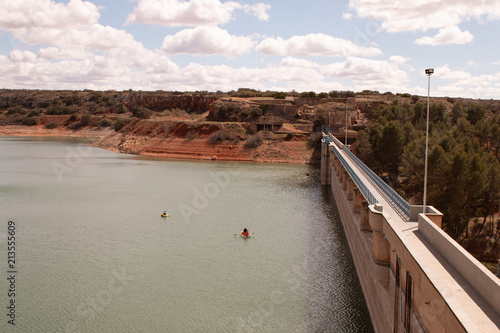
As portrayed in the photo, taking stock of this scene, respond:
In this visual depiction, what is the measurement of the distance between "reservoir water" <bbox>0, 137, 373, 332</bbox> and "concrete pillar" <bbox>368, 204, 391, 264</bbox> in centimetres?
257

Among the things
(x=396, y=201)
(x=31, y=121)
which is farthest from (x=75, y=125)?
(x=396, y=201)

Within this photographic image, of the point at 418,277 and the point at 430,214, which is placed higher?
the point at 430,214

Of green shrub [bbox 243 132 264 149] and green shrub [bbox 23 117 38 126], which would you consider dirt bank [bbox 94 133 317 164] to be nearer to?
green shrub [bbox 243 132 264 149]

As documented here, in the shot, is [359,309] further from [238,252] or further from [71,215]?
[71,215]

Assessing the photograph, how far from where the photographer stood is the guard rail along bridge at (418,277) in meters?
9.35

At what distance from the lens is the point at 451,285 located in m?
10.6

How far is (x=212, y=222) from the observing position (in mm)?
31000

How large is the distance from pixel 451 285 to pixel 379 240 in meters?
6.79

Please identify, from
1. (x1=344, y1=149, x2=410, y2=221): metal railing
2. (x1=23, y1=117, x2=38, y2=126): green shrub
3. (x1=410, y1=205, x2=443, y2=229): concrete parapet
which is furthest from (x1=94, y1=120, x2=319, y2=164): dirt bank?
(x1=410, y1=205, x2=443, y2=229): concrete parapet

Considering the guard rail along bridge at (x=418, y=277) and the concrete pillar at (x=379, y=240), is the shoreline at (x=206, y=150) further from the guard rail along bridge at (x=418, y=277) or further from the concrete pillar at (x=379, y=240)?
the concrete pillar at (x=379, y=240)

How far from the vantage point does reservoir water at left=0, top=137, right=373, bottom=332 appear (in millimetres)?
17141

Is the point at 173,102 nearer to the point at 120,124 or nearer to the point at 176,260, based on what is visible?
the point at 120,124

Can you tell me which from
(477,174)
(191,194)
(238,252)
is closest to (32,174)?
(191,194)

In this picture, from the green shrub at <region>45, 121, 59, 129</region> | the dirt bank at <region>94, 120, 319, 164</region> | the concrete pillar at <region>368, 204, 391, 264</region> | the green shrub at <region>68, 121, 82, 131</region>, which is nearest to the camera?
the concrete pillar at <region>368, 204, 391, 264</region>
